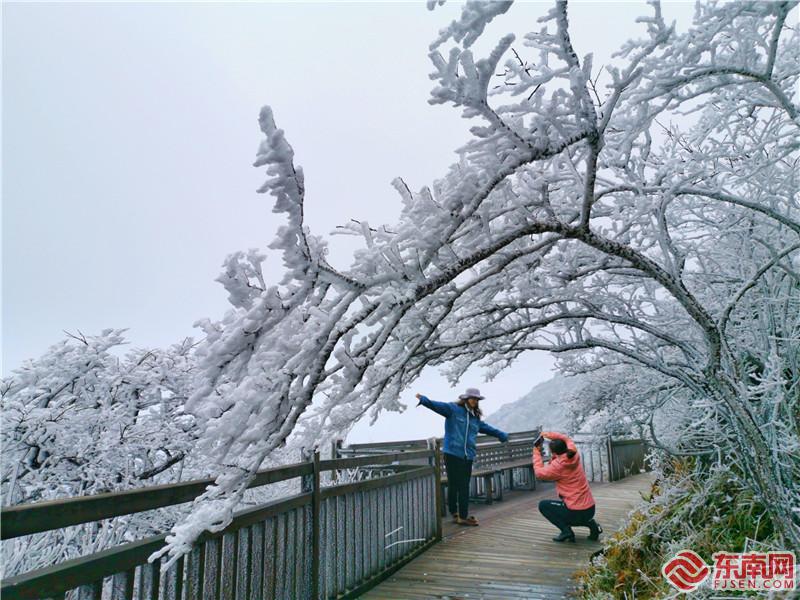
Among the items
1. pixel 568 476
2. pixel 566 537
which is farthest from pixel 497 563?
pixel 568 476

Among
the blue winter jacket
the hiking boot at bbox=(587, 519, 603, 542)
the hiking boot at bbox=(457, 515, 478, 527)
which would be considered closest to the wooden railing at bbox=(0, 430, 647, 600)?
the blue winter jacket

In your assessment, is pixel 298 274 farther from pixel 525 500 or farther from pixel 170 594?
pixel 525 500

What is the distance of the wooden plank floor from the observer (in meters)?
4.62

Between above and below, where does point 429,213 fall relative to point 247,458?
above

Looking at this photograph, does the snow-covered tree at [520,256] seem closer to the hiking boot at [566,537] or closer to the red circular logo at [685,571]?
the red circular logo at [685,571]

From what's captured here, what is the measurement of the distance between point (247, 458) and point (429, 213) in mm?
1082

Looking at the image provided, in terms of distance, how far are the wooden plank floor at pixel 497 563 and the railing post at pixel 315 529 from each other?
31.0 inches

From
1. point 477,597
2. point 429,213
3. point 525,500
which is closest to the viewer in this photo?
point 429,213

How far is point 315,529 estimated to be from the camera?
408cm

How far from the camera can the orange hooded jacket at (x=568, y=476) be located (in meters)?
6.20

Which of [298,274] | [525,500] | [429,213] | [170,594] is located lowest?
[525,500]

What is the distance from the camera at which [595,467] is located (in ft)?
43.0

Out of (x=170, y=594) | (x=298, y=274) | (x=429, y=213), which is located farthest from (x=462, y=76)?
(x=170, y=594)

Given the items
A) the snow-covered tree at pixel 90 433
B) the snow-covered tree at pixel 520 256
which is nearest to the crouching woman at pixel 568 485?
the snow-covered tree at pixel 520 256
